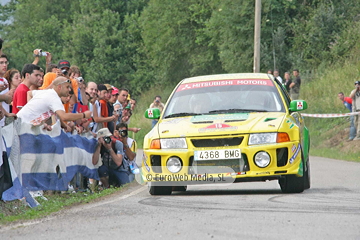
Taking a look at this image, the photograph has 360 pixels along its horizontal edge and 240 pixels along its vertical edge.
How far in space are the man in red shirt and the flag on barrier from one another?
597 mm

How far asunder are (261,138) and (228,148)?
1.40 ft

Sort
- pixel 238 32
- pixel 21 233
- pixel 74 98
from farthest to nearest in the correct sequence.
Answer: pixel 238 32 → pixel 74 98 → pixel 21 233

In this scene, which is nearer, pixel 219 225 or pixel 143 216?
pixel 219 225

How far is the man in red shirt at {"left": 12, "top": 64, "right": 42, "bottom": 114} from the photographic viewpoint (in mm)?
11625

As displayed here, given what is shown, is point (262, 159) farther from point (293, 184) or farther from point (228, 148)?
point (293, 184)

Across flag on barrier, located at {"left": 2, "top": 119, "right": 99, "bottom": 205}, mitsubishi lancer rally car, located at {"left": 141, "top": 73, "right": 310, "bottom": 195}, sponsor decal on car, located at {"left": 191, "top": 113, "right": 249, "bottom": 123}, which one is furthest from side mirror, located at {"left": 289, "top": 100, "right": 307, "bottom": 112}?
flag on barrier, located at {"left": 2, "top": 119, "right": 99, "bottom": 205}

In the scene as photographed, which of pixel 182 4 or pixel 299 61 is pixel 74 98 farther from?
pixel 182 4

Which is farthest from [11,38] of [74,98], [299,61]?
[74,98]

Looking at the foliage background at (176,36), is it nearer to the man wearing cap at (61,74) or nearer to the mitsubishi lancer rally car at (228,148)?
the man wearing cap at (61,74)

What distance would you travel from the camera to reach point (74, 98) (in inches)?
523

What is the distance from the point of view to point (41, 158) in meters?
11.1

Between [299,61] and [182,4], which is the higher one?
[182,4]

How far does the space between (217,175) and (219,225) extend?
3074 millimetres

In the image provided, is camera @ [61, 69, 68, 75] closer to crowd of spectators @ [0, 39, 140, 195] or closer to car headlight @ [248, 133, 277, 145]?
crowd of spectators @ [0, 39, 140, 195]
